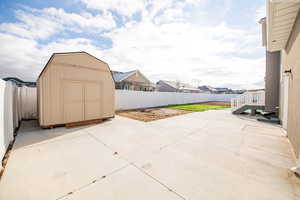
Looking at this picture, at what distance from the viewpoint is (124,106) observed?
1042 centimetres

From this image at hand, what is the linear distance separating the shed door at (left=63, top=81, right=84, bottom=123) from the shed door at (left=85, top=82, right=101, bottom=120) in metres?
0.22

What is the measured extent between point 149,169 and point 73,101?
15.6ft

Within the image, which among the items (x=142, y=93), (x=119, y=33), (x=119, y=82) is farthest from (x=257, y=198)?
(x=119, y=82)

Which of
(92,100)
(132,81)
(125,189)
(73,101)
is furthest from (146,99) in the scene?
(125,189)

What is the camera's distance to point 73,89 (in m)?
5.25

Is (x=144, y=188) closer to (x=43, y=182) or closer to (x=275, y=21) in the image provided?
(x=43, y=182)

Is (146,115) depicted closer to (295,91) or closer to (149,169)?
(149,169)

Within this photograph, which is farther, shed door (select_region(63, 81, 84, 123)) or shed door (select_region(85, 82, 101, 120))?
shed door (select_region(85, 82, 101, 120))

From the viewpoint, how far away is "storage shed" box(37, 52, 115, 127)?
4.68 meters

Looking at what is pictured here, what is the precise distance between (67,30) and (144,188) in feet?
25.7

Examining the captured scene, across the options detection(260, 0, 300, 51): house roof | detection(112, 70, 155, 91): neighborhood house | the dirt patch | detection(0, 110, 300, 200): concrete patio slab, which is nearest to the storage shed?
detection(0, 110, 300, 200): concrete patio slab

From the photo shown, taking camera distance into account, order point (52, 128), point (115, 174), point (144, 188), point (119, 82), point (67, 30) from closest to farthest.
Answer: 1. point (144, 188)
2. point (115, 174)
3. point (52, 128)
4. point (67, 30)
5. point (119, 82)

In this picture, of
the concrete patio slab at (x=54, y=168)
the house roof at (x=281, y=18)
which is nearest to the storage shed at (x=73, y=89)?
the concrete patio slab at (x=54, y=168)

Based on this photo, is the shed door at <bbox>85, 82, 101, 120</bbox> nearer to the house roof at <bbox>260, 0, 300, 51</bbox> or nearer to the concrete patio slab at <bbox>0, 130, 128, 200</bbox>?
the concrete patio slab at <bbox>0, 130, 128, 200</bbox>
